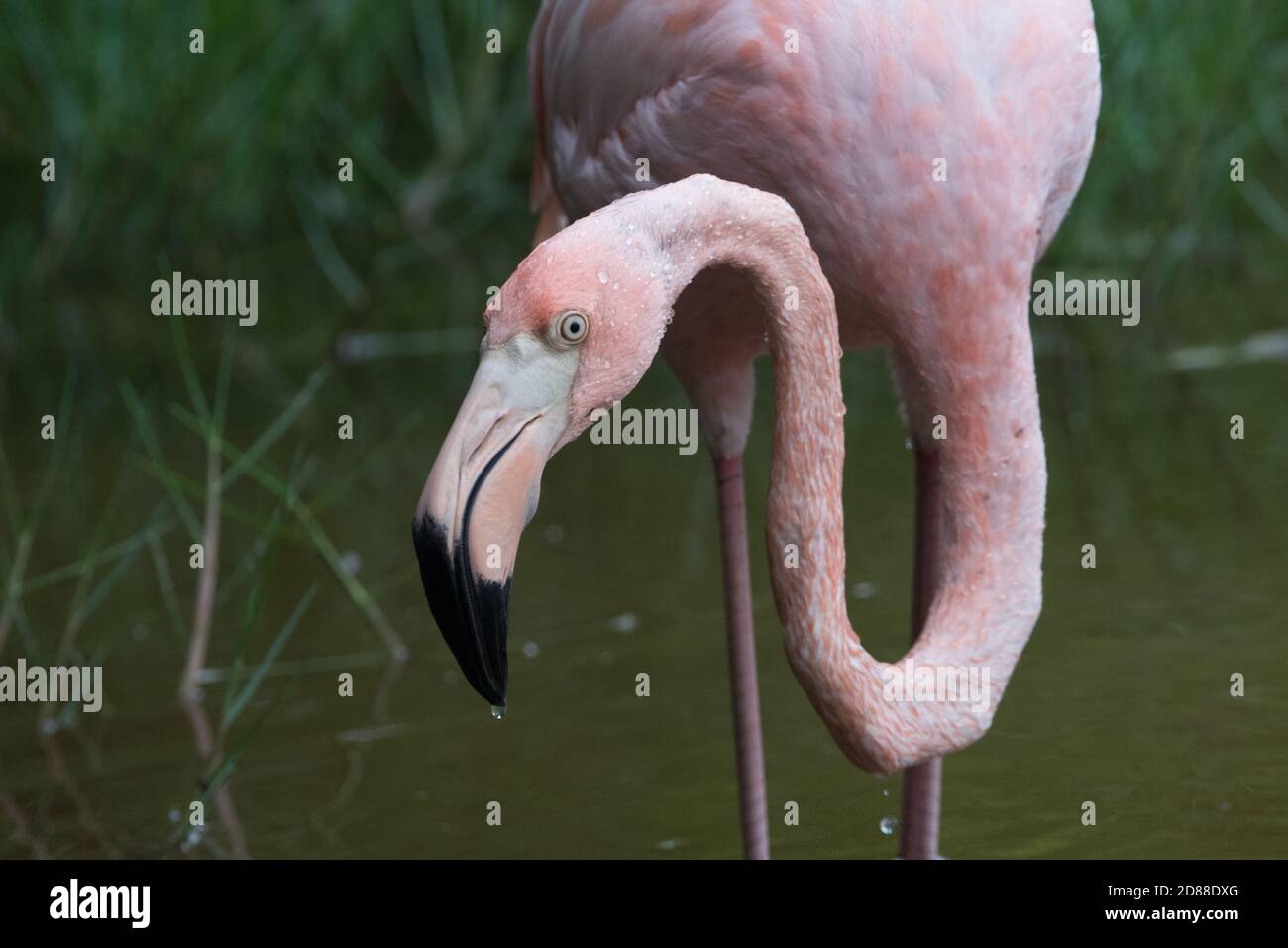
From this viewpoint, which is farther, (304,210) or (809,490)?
(304,210)

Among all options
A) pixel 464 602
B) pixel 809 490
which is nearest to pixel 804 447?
pixel 809 490

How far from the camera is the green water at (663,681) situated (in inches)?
154

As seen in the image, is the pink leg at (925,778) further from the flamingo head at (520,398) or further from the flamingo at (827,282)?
the flamingo head at (520,398)

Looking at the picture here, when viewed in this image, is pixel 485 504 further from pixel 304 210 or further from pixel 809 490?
pixel 304 210

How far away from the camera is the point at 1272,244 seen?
772cm

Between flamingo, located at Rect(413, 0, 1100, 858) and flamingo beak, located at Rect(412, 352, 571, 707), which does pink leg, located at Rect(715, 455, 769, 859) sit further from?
flamingo beak, located at Rect(412, 352, 571, 707)

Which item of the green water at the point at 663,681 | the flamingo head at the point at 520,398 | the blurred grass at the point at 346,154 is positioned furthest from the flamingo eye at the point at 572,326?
the blurred grass at the point at 346,154

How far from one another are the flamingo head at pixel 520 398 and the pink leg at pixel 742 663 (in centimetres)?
119

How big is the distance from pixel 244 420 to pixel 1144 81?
305 cm

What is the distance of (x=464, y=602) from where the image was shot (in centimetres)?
261

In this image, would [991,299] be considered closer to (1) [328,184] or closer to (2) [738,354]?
(2) [738,354]

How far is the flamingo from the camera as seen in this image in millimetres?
2672

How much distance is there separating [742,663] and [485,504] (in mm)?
1385

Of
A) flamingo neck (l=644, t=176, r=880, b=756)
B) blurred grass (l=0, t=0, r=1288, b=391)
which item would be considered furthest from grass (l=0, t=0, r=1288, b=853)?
flamingo neck (l=644, t=176, r=880, b=756)
